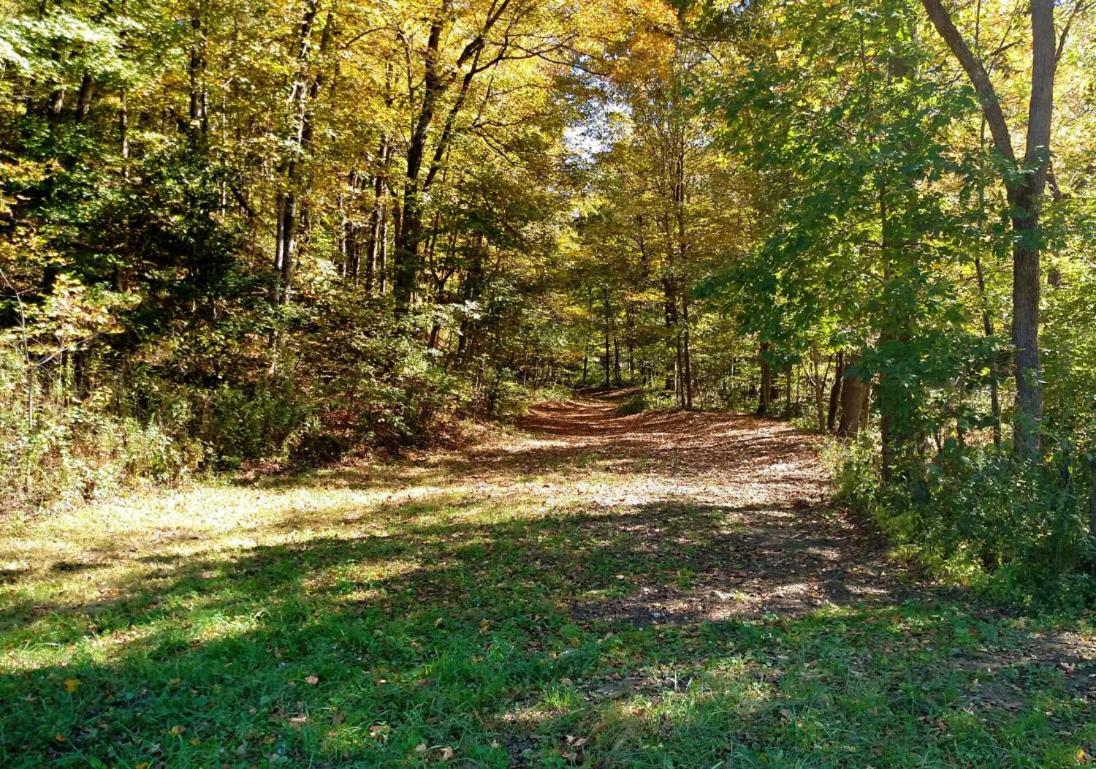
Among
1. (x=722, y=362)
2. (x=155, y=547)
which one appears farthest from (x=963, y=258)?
(x=722, y=362)

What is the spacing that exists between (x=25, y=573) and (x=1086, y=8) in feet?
43.8

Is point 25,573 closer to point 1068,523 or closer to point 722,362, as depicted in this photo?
point 1068,523

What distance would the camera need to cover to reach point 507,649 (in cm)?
438

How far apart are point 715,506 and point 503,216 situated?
9.15 m

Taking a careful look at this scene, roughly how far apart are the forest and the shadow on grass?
0.10 feet

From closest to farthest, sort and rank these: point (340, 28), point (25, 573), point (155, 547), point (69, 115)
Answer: point (25, 573), point (155, 547), point (69, 115), point (340, 28)

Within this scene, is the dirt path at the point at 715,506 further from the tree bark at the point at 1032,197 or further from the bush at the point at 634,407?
the bush at the point at 634,407

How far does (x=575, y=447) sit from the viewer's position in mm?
15734

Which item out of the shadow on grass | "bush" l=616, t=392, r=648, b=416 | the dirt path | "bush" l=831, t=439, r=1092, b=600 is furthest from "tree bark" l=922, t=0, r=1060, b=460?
"bush" l=616, t=392, r=648, b=416

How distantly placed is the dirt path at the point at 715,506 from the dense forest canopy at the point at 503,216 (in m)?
0.92

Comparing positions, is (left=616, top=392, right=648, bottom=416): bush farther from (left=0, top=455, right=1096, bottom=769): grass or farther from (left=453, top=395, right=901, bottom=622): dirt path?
(left=0, top=455, right=1096, bottom=769): grass

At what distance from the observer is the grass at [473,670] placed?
128 inches

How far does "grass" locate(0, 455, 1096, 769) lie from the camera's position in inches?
128

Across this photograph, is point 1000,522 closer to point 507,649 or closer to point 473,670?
point 507,649
